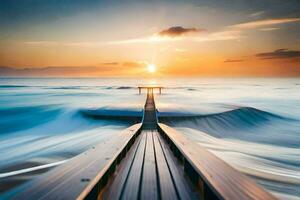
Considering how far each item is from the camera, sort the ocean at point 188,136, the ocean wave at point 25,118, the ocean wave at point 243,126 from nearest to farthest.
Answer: the ocean at point 188,136
the ocean wave at point 243,126
the ocean wave at point 25,118

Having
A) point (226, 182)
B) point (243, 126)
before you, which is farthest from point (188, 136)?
point (226, 182)

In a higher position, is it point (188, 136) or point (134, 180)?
point (134, 180)

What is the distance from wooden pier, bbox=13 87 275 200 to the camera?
2945 millimetres

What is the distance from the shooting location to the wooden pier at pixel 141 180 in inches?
116

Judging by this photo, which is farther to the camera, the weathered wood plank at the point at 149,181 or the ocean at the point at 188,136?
the ocean at the point at 188,136

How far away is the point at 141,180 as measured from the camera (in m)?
4.65

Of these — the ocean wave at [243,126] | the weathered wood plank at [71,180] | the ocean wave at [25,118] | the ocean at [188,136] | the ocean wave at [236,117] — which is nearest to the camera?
the weathered wood plank at [71,180]

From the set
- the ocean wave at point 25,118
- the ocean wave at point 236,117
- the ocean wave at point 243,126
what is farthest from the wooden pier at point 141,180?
the ocean wave at point 25,118

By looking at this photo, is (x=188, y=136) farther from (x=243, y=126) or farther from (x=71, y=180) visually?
(x=71, y=180)

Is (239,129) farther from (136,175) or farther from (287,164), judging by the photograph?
(136,175)

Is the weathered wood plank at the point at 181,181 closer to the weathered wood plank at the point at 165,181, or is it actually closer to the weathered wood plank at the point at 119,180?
the weathered wood plank at the point at 165,181

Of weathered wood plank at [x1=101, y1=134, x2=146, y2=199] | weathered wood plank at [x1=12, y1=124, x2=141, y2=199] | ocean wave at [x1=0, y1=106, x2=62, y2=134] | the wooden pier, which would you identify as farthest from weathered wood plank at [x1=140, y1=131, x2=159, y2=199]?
ocean wave at [x1=0, y1=106, x2=62, y2=134]

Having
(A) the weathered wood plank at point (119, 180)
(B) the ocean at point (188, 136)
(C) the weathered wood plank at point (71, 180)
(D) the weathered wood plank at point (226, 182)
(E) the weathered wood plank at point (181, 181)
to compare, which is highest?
(C) the weathered wood plank at point (71, 180)

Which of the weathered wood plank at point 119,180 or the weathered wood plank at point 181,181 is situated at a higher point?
the weathered wood plank at point 119,180
